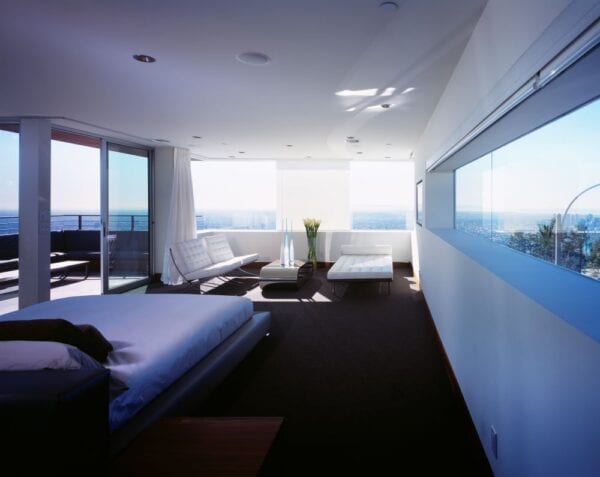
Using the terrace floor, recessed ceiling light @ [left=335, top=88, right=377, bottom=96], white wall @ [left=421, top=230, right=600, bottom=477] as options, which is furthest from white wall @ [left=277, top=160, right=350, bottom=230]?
white wall @ [left=421, top=230, right=600, bottom=477]

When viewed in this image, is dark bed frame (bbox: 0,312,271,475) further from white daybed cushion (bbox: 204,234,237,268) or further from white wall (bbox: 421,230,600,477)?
white daybed cushion (bbox: 204,234,237,268)

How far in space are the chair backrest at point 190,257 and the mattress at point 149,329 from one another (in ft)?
7.16

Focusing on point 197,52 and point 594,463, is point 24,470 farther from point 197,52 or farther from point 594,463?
point 197,52

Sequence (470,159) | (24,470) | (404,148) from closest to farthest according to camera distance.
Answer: (24,470), (470,159), (404,148)

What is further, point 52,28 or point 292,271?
point 292,271

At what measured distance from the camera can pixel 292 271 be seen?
19.6ft

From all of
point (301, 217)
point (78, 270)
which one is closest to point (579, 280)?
point (301, 217)

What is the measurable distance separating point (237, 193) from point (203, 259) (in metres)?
3.32

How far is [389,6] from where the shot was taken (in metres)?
2.03

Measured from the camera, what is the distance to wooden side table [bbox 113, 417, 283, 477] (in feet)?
4.44

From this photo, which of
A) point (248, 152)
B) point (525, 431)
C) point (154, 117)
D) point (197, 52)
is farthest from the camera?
point (248, 152)

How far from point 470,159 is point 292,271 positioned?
10.5 ft

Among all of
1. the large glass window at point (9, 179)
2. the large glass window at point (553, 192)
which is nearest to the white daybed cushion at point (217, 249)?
the large glass window at point (9, 179)

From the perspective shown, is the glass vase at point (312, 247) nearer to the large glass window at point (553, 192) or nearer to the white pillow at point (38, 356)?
the large glass window at point (553, 192)
